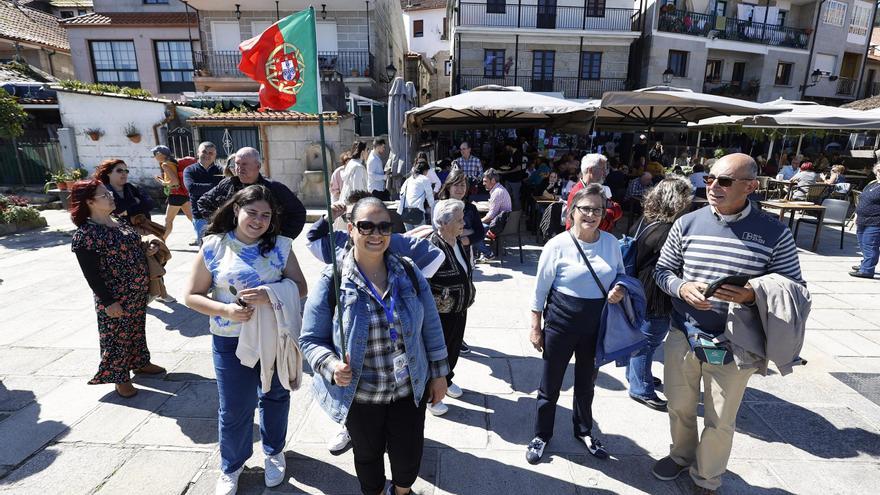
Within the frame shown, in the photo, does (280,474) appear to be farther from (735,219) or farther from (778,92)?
(778,92)

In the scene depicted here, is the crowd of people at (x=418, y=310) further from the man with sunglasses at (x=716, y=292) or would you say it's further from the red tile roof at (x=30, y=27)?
the red tile roof at (x=30, y=27)

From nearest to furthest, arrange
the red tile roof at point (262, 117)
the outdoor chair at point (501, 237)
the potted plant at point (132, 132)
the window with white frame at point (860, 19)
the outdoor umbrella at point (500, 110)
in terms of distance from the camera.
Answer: the outdoor chair at point (501, 237), the outdoor umbrella at point (500, 110), the red tile roof at point (262, 117), the potted plant at point (132, 132), the window with white frame at point (860, 19)

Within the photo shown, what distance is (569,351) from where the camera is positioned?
2807mm

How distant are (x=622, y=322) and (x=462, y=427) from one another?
1432mm

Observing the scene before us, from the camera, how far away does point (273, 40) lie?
2088mm

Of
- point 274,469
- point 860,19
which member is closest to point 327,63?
point 274,469

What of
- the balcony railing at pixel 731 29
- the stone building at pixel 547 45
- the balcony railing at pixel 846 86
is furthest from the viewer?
the balcony railing at pixel 846 86

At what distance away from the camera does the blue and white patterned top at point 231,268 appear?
2395 millimetres

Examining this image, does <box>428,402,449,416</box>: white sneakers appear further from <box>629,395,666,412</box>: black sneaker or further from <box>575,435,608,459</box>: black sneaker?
<box>629,395,666,412</box>: black sneaker

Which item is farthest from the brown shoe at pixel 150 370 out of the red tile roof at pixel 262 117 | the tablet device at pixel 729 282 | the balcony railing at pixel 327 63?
the balcony railing at pixel 327 63

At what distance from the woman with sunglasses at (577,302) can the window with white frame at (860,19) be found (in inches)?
1336

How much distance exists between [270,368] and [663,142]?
2461cm


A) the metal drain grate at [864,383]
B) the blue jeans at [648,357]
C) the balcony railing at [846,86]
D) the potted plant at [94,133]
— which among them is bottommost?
the metal drain grate at [864,383]

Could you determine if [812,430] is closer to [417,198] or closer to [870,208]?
[417,198]
